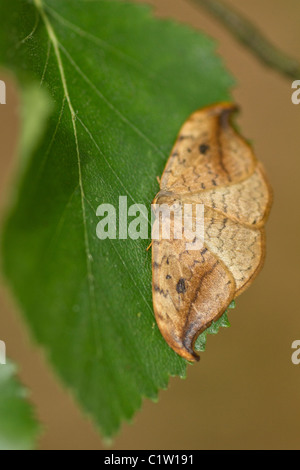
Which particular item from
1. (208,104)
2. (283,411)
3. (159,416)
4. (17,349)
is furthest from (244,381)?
(208,104)

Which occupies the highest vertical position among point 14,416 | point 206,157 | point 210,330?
point 206,157

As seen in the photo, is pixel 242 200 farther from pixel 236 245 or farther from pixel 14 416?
pixel 14 416

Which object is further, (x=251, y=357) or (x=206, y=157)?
(x=251, y=357)

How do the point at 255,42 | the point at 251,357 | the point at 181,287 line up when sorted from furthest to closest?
the point at 251,357 → the point at 181,287 → the point at 255,42

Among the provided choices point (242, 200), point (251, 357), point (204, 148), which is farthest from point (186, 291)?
point (251, 357)

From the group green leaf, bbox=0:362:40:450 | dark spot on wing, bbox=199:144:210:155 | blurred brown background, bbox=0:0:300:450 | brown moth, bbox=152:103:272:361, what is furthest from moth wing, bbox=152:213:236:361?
blurred brown background, bbox=0:0:300:450

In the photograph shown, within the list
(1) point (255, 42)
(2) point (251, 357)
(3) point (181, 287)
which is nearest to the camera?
(1) point (255, 42)

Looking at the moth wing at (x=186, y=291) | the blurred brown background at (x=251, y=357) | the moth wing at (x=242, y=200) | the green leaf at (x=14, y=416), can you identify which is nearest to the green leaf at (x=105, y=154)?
the moth wing at (x=186, y=291)

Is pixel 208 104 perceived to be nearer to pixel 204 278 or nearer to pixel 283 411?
pixel 204 278
